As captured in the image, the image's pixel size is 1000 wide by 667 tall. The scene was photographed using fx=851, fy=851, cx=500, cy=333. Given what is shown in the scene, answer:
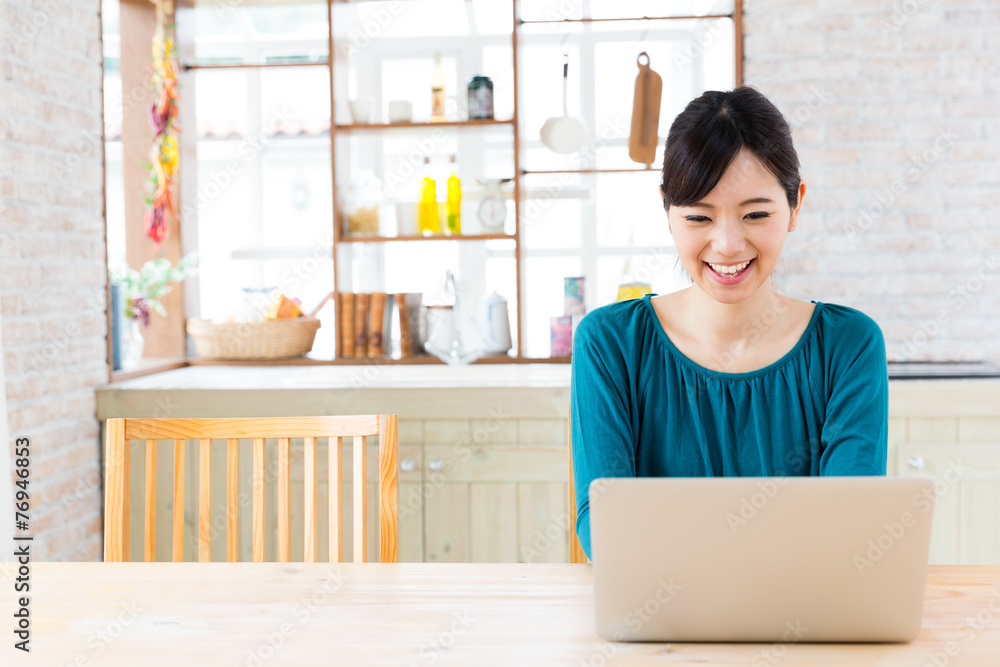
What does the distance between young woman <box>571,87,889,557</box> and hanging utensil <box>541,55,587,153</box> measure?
5.10 feet

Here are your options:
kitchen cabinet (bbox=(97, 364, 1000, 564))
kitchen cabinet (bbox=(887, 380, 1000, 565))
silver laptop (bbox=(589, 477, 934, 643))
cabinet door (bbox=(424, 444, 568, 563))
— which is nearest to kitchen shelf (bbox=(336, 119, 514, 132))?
kitchen cabinet (bbox=(97, 364, 1000, 564))

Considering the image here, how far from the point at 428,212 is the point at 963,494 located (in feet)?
5.87

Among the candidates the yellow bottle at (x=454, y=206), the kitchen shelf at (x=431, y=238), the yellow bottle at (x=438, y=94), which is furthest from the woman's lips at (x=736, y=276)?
the yellow bottle at (x=438, y=94)

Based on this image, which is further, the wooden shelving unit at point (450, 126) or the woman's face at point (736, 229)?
the wooden shelving unit at point (450, 126)

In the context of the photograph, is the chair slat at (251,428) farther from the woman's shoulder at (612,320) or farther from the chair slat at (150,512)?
the woman's shoulder at (612,320)

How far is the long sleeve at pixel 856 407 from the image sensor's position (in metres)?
1.21

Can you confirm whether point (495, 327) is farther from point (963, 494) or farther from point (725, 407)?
point (725, 407)

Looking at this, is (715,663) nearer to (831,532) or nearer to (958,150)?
(831,532)

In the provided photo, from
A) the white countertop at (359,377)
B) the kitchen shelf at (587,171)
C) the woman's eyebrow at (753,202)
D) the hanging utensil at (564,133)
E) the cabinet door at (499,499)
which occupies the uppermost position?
the hanging utensil at (564,133)

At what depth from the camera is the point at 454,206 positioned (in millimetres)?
2850

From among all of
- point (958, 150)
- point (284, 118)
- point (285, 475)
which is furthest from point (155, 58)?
point (958, 150)

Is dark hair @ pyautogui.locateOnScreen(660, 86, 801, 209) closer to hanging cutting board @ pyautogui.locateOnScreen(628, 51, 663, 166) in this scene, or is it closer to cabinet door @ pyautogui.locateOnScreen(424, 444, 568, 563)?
cabinet door @ pyautogui.locateOnScreen(424, 444, 568, 563)

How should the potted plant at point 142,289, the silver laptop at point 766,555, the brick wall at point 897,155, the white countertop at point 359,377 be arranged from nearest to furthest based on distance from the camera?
the silver laptop at point 766,555 → the white countertop at point 359,377 → the brick wall at point 897,155 → the potted plant at point 142,289

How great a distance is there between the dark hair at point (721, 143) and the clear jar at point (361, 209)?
177 centimetres
